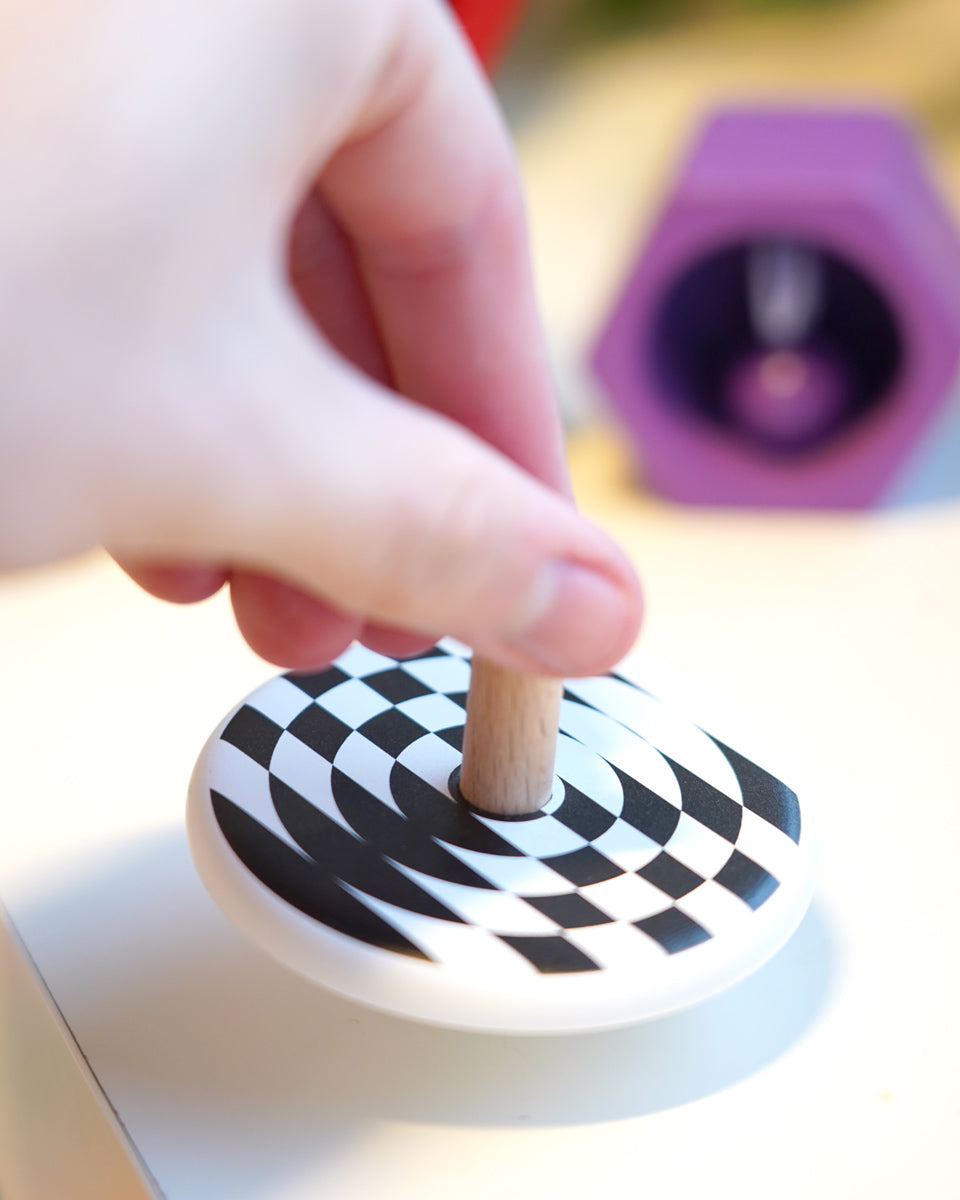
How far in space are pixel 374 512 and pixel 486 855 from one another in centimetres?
22

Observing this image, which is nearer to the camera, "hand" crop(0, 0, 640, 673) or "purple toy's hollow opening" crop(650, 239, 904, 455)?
"hand" crop(0, 0, 640, 673)

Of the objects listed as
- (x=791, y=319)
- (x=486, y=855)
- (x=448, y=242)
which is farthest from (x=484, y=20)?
(x=486, y=855)

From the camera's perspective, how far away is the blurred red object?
128 cm

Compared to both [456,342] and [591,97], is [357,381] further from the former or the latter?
[591,97]

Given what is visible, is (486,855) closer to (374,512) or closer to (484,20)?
(374,512)

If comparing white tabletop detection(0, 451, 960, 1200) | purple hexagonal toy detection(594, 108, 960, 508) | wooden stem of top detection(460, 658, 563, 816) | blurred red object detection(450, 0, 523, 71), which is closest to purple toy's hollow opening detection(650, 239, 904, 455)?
purple hexagonal toy detection(594, 108, 960, 508)

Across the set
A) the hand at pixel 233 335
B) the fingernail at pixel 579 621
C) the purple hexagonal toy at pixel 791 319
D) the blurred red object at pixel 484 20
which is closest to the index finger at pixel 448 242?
the hand at pixel 233 335

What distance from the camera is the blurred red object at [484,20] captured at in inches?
50.4

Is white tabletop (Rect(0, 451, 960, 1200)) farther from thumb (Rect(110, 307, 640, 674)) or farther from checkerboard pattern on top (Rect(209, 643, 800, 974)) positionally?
thumb (Rect(110, 307, 640, 674))

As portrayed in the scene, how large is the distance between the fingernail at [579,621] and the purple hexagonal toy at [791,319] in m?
0.55

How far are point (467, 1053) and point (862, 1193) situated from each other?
0.53ft

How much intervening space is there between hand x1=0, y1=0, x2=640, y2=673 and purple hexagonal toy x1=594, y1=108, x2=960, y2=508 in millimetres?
529

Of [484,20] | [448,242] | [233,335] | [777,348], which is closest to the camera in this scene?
[233,335]

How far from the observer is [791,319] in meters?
1.07
